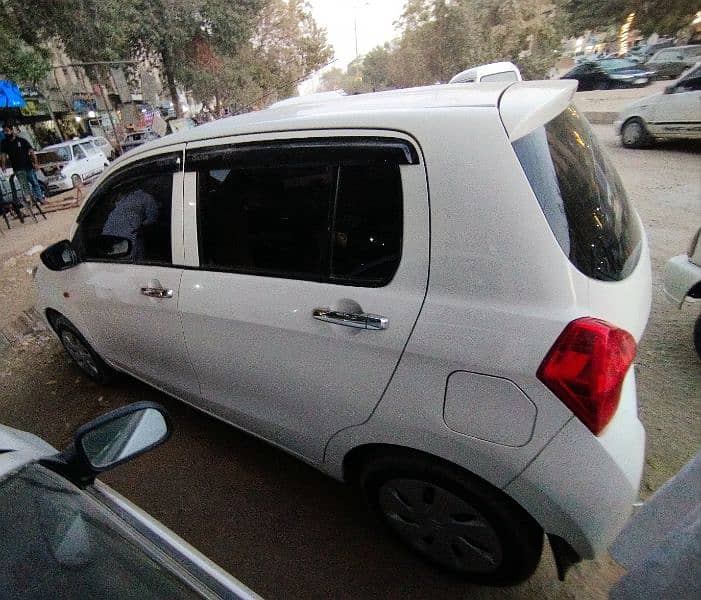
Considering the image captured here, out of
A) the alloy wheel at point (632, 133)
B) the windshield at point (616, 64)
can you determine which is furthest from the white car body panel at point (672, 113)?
the windshield at point (616, 64)

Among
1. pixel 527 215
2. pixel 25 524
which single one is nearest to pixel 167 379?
pixel 25 524

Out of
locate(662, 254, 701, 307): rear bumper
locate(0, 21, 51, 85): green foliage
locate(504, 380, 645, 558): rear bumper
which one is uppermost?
locate(0, 21, 51, 85): green foliage

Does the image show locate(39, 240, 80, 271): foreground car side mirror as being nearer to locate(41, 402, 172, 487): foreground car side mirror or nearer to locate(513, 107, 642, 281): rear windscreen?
locate(41, 402, 172, 487): foreground car side mirror

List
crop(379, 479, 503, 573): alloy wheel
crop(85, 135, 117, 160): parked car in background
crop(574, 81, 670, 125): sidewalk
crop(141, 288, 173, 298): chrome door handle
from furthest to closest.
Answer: crop(85, 135, 117, 160): parked car in background
crop(574, 81, 670, 125): sidewalk
crop(141, 288, 173, 298): chrome door handle
crop(379, 479, 503, 573): alloy wheel

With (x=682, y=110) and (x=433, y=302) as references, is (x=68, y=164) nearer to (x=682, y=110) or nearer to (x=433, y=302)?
(x=682, y=110)

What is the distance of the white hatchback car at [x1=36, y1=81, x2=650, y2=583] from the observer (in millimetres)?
1258

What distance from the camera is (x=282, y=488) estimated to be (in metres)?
2.36

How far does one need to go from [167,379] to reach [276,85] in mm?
28949

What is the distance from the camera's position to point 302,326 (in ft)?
5.43

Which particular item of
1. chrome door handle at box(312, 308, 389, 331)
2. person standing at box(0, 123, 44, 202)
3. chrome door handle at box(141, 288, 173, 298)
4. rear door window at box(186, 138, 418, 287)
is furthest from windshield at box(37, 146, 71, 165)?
chrome door handle at box(312, 308, 389, 331)

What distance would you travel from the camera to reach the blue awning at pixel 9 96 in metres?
11.5

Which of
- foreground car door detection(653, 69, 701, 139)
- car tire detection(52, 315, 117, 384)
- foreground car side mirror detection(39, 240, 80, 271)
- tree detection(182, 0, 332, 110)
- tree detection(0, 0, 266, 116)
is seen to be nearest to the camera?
foreground car side mirror detection(39, 240, 80, 271)

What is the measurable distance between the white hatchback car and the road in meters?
0.26

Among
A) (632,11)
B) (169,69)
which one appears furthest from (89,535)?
(632,11)
